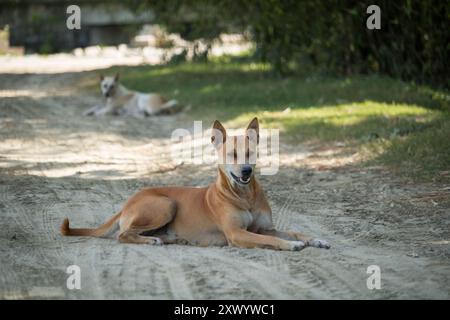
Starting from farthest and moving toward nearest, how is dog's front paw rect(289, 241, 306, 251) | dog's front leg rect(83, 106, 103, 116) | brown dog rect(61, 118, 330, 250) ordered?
dog's front leg rect(83, 106, 103, 116) < brown dog rect(61, 118, 330, 250) < dog's front paw rect(289, 241, 306, 251)

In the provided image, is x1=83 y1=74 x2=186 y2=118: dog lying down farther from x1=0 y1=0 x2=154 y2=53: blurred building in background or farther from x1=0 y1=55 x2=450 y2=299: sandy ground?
x1=0 y1=0 x2=154 y2=53: blurred building in background

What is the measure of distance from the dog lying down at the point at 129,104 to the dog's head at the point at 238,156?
9.79m

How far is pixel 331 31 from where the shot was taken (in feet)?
65.4

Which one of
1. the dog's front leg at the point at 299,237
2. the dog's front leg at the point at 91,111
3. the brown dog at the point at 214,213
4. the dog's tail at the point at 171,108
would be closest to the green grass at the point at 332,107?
the dog's tail at the point at 171,108

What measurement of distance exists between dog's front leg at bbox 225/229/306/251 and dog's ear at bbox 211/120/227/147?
0.88 m

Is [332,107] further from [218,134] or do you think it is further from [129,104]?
[218,134]

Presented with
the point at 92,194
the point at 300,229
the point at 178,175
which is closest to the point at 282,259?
the point at 300,229

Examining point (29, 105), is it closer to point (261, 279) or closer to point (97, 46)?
point (261, 279)

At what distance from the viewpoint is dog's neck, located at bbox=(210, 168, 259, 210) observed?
7750 mm

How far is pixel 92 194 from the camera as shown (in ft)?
33.0

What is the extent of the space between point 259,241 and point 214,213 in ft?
1.94

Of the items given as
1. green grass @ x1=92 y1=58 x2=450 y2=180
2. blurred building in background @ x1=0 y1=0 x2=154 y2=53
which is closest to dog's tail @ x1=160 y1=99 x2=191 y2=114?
green grass @ x1=92 y1=58 x2=450 y2=180

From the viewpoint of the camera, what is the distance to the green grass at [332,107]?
11.7 metres

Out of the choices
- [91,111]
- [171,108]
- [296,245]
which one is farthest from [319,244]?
[91,111]
